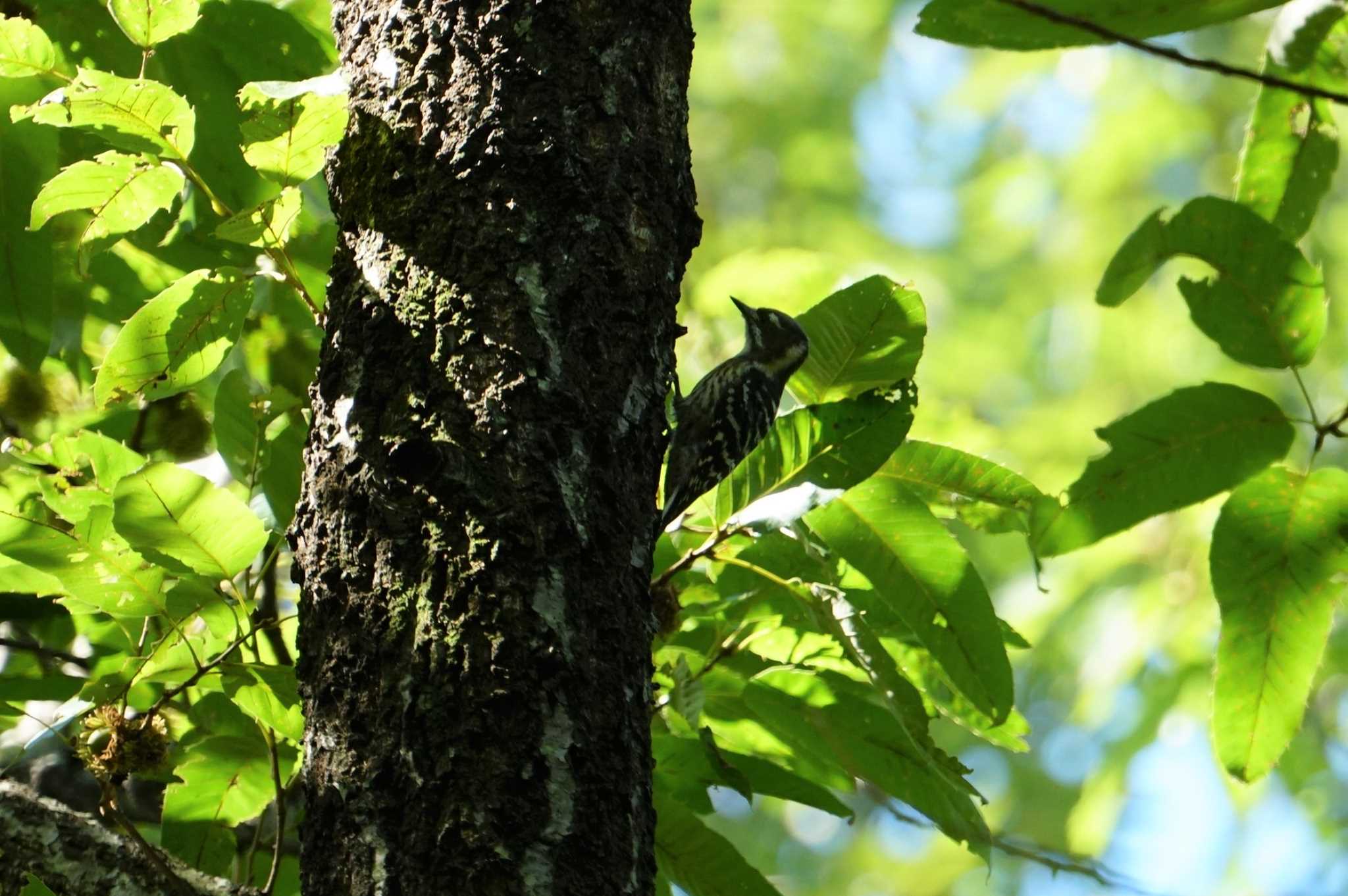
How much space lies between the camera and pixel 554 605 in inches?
52.2

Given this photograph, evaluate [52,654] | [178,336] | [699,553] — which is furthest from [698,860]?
[52,654]

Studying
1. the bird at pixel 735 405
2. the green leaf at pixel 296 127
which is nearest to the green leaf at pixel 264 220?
the green leaf at pixel 296 127

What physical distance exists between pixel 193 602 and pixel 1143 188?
6.89 meters

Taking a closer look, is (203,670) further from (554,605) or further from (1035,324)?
(1035,324)

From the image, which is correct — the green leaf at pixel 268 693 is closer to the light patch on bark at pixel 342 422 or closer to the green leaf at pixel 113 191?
the light patch on bark at pixel 342 422

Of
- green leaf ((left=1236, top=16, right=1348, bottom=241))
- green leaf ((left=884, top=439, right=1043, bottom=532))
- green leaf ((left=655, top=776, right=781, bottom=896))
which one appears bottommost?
green leaf ((left=655, top=776, right=781, bottom=896))

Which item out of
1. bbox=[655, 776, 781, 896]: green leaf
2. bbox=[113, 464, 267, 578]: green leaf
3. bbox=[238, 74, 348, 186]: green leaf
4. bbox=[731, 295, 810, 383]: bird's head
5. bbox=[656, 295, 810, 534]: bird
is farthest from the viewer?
bbox=[731, 295, 810, 383]: bird's head

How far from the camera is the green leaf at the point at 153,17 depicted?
1641 millimetres

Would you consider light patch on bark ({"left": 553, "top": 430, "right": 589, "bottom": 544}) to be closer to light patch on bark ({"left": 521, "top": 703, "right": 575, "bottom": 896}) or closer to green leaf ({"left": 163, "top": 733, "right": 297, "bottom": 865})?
light patch on bark ({"left": 521, "top": 703, "right": 575, "bottom": 896})

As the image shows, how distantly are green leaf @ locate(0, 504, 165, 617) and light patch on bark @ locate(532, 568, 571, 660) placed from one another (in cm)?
59

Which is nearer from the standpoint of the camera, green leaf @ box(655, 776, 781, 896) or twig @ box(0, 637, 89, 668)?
green leaf @ box(655, 776, 781, 896)

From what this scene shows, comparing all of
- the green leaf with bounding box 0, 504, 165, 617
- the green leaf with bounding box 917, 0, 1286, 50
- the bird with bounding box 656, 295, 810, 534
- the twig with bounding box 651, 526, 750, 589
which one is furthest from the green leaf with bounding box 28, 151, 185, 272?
the bird with bounding box 656, 295, 810, 534

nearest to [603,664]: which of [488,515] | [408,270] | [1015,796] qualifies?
[488,515]

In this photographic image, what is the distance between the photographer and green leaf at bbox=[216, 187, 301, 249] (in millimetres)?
1626
